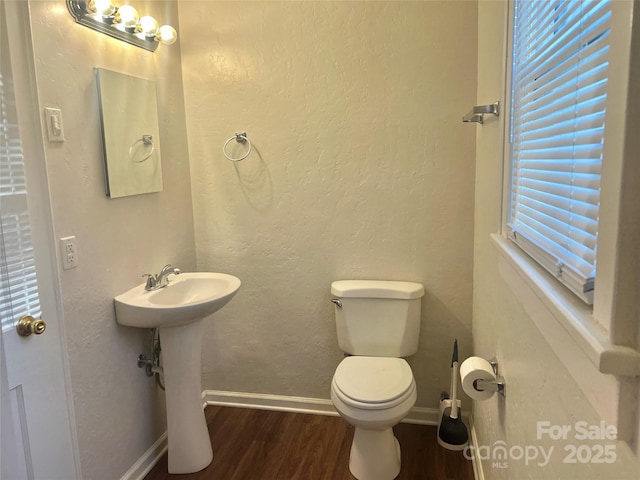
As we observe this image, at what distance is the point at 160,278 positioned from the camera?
7.29ft

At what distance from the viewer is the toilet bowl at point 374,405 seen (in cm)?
198

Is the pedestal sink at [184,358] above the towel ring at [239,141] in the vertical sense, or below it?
below

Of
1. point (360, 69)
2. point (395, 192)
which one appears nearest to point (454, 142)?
point (395, 192)

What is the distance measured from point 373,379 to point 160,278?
1063 mm

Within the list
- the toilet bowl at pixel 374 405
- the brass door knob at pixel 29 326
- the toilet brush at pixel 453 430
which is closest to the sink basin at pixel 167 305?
the brass door knob at pixel 29 326

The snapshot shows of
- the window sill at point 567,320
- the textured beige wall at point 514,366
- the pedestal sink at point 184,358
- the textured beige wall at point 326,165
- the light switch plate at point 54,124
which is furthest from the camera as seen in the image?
the textured beige wall at point 326,165

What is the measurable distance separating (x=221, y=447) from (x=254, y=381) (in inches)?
17.2

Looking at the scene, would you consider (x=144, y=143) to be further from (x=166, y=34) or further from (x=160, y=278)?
(x=160, y=278)

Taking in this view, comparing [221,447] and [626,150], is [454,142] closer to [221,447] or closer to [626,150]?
[626,150]

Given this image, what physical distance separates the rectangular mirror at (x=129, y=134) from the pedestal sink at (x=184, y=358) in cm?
47

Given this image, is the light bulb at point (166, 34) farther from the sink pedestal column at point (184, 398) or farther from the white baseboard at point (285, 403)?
the white baseboard at point (285, 403)

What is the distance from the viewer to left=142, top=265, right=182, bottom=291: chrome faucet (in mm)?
2166

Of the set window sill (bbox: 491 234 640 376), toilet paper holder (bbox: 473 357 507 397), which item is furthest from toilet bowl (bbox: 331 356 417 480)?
window sill (bbox: 491 234 640 376)

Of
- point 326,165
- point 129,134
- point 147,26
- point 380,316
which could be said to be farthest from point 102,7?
point 380,316
